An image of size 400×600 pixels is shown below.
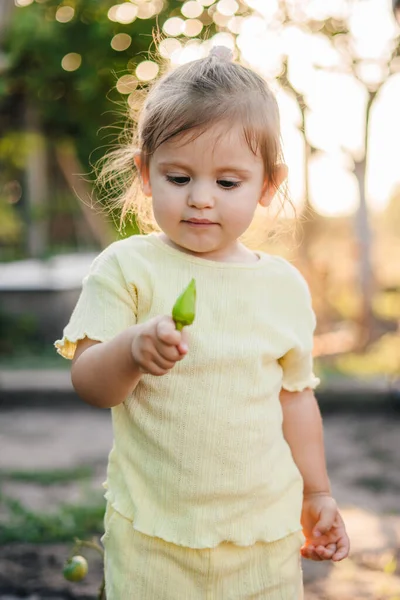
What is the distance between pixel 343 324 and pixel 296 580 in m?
7.42

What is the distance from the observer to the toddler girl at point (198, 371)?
135 cm

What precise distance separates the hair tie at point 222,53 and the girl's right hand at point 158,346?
0.59 m

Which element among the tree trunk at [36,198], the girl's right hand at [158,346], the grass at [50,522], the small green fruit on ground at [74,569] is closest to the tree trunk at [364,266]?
the tree trunk at [36,198]

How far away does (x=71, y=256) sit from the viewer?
11039 mm

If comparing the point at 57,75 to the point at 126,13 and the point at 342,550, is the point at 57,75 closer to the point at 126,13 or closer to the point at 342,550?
the point at 126,13

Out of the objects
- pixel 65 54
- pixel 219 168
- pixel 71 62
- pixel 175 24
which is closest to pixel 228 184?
pixel 219 168

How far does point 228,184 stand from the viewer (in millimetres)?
1366

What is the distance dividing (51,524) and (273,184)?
187 centimetres

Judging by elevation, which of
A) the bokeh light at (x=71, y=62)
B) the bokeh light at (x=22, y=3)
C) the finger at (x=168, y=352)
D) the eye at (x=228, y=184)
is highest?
the bokeh light at (x=22, y=3)

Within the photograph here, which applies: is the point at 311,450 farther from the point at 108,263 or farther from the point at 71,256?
the point at 71,256

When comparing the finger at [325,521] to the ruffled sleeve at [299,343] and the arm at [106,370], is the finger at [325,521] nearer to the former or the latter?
the ruffled sleeve at [299,343]

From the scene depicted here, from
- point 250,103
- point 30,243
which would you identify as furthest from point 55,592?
point 30,243

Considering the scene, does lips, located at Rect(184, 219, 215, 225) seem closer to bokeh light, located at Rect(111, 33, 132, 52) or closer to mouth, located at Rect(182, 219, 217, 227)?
mouth, located at Rect(182, 219, 217, 227)

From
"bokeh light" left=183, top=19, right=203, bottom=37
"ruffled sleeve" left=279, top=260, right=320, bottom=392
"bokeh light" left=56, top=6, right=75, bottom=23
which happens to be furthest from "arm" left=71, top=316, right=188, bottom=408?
"bokeh light" left=56, top=6, right=75, bottom=23
